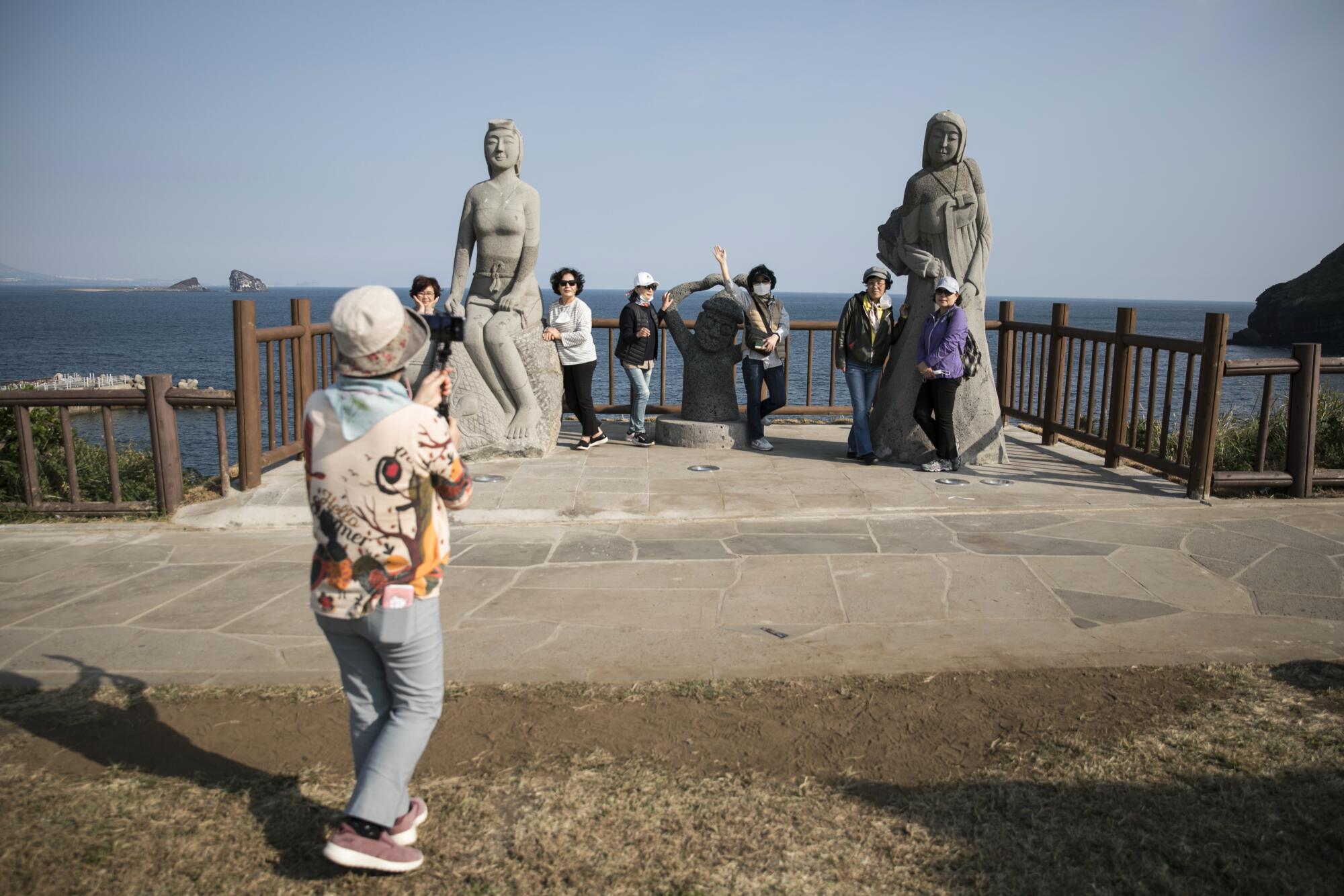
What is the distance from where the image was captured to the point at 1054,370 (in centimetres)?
901

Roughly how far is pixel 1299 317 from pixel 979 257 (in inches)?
1779

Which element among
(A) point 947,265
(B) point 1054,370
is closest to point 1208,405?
(B) point 1054,370

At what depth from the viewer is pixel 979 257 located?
26.8 feet

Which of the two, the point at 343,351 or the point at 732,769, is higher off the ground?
the point at 343,351

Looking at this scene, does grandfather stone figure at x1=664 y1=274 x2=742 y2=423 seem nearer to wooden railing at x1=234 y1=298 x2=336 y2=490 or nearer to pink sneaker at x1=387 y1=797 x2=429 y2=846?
wooden railing at x1=234 y1=298 x2=336 y2=490

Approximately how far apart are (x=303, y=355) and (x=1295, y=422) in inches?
300

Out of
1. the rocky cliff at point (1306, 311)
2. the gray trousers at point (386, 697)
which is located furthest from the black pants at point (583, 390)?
the rocky cliff at point (1306, 311)

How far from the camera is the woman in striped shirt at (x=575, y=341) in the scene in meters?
8.64

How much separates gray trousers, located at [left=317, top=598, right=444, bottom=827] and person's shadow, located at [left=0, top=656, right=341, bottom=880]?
31 centimetres

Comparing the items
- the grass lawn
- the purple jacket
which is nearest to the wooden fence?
the purple jacket

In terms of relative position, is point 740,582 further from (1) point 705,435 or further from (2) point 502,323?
(2) point 502,323

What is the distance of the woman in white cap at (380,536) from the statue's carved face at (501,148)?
19.8 ft

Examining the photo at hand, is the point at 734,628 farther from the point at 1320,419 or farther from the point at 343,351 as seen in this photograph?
the point at 1320,419

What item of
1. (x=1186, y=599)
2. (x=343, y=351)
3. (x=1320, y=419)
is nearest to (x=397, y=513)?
(x=343, y=351)
